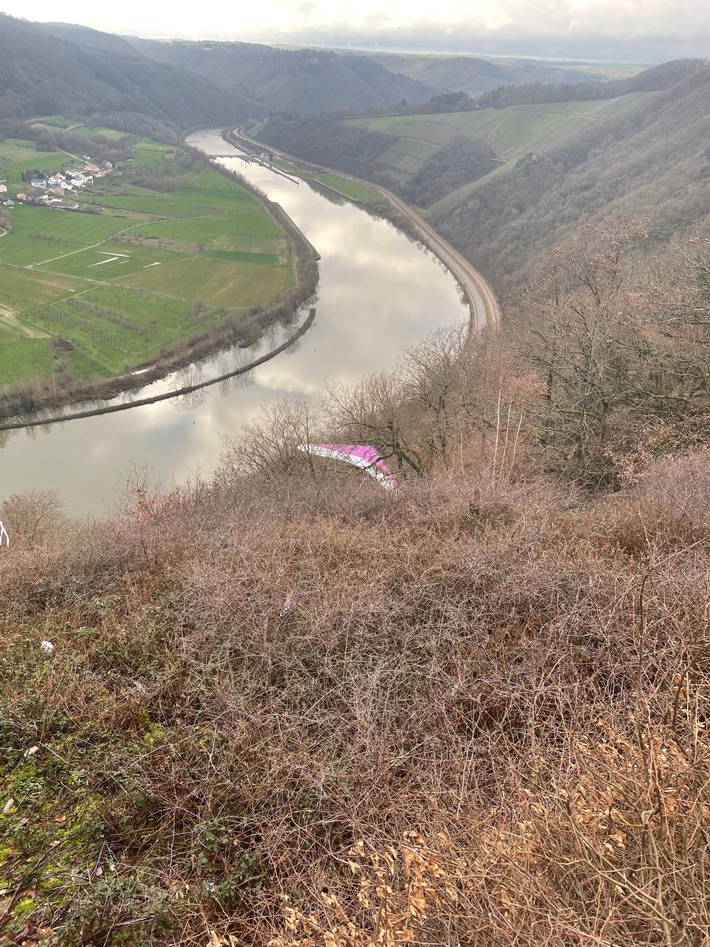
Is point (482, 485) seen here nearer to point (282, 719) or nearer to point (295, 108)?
point (282, 719)

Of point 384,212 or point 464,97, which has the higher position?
point 464,97

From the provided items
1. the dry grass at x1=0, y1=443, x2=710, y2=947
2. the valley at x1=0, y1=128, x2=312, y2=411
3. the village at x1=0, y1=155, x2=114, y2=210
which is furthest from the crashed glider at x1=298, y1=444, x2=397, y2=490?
the village at x1=0, y1=155, x2=114, y2=210

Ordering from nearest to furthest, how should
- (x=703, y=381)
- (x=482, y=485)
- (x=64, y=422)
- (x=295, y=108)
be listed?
1. (x=482, y=485)
2. (x=703, y=381)
3. (x=64, y=422)
4. (x=295, y=108)

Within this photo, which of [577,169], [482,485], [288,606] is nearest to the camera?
[288,606]

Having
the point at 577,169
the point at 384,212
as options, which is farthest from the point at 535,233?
the point at 384,212

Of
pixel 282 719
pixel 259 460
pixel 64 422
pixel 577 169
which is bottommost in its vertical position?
pixel 64 422

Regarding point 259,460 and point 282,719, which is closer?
point 282,719
